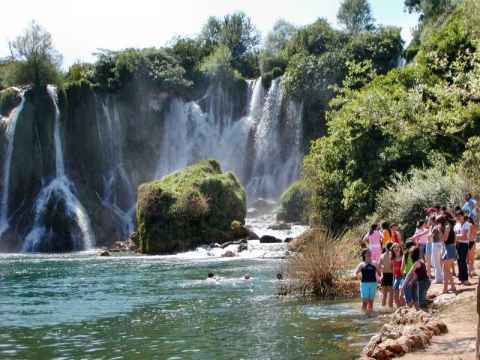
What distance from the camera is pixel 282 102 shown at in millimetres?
57406

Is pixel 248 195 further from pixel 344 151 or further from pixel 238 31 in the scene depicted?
pixel 238 31

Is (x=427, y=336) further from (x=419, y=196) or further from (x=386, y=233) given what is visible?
(x=419, y=196)

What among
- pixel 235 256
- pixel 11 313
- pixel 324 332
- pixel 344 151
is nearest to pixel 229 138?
pixel 235 256

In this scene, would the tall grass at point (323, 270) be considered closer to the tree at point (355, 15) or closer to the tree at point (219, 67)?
the tree at point (219, 67)

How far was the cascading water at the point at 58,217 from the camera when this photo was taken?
49.4 m

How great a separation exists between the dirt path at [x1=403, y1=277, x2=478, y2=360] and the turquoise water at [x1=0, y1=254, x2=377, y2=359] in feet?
5.14

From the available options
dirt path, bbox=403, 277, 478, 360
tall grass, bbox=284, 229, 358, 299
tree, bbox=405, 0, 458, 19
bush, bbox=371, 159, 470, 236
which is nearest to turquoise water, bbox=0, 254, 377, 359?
tall grass, bbox=284, 229, 358, 299

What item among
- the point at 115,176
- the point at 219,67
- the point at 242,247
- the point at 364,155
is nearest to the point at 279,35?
the point at 219,67

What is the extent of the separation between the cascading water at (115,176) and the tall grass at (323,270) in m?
33.9

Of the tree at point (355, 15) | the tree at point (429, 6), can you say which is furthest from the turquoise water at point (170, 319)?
the tree at point (355, 15)

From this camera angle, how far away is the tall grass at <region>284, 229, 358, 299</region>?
757 inches

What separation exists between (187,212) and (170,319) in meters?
25.0

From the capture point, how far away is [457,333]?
12578mm

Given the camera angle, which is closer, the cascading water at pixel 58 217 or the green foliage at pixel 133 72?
the cascading water at pixel 58 217
